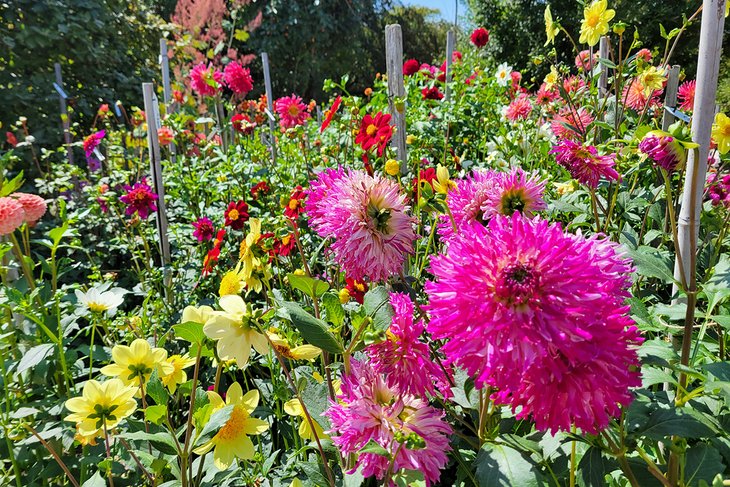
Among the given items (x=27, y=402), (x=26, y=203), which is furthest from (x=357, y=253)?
(x=26, y=203)

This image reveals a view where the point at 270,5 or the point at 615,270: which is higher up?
the point at 270,5

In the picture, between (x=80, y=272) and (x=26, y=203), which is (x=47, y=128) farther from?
(x=26, y=203)

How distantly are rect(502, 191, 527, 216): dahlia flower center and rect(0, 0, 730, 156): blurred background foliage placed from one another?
5.13 feet

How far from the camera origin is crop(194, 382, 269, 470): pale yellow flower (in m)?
0.75

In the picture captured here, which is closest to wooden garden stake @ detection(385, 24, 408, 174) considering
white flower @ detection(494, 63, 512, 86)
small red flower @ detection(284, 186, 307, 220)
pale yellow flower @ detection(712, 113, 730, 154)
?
small red flower @ detection(284, 186, 307, 220)

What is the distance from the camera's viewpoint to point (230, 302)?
2.13ft

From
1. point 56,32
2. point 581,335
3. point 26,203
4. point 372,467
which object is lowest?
point 372,467

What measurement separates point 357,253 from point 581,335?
368 mm

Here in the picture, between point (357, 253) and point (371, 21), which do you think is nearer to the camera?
point (357, 253)

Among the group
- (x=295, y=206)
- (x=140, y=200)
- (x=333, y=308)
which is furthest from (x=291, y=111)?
(x=333, y=308)

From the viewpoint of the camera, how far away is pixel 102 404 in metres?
0.77

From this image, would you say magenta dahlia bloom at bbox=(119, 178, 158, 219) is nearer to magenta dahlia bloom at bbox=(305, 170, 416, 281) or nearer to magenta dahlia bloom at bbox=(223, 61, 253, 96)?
magenta dahlia bloom at bbox=(223, 61, 253, 96)

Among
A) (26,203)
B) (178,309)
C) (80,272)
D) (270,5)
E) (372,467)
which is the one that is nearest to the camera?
(372,467)

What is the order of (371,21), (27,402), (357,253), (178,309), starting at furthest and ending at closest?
(371,21), (178,309), (27,402), (357,253)
